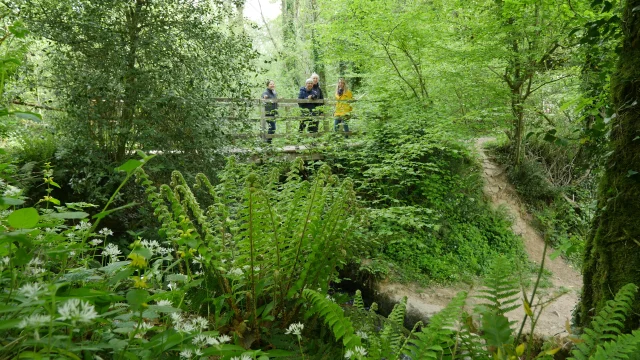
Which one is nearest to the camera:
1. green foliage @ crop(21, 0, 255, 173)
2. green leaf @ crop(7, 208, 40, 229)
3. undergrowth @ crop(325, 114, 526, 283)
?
green leaf @ crop(7, 208, 40, 229)

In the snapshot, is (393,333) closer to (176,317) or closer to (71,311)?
(176,317)

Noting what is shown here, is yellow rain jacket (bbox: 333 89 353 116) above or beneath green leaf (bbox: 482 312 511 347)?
above

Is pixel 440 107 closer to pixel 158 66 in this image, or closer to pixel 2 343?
pixel 158 66

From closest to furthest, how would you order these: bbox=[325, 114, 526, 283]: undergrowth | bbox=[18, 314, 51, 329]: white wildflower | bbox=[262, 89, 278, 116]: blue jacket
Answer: bbox=[18, 314, 51, 329]: white wildflower, bbox=[325, 114, 526, 283]: undergrowth, bbox=[262, 89, 278, 116]: blue jacket

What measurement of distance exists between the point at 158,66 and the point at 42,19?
1292mm

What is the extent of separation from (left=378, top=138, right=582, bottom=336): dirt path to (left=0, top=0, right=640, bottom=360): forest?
0.18 ft

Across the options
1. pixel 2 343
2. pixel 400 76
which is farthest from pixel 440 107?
pixel 2 343

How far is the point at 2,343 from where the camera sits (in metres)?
0.90

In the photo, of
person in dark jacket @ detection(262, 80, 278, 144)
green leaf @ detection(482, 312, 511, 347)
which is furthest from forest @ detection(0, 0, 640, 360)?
person in dark jacket @ detection(262, 80, 278, 144)

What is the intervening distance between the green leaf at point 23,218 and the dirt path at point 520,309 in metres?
3.89

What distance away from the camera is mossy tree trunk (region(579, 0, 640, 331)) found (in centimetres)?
196

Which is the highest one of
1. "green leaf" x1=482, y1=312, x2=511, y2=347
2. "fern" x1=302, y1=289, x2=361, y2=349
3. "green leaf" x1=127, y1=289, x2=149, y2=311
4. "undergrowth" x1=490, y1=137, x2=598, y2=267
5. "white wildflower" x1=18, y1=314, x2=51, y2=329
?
"white wildflower" x1=18, y1=314, x2=51, y2=329

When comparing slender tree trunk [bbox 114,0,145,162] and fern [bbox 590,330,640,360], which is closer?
fern [bbox 590,330,640,360]

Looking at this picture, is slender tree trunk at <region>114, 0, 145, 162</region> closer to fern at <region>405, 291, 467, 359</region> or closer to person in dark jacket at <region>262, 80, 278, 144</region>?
person in dark jacket at <region>262, 80, 278, 144</region>
